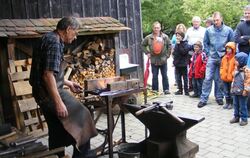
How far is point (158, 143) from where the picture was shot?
3881 millimetres

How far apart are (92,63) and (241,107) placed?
3.04 m

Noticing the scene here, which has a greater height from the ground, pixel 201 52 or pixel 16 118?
pixel 201 52

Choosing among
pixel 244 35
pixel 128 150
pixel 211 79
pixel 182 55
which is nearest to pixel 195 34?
pixel 182 55

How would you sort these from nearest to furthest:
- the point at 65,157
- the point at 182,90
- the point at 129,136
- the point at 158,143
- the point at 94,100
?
1. the point at 65,157
2. the point at 158,143
3. the point at 94,100
4. the point at 129,136
5. the point at 182,90

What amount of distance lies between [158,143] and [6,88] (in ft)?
11.0

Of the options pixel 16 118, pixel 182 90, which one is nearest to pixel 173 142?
pixel 16 118

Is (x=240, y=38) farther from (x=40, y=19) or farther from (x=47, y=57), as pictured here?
(x=47, y=57)

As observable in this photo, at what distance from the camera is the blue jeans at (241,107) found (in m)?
5.86

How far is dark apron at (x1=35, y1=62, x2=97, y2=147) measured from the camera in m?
3.91

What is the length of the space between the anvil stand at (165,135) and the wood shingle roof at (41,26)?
2.67m

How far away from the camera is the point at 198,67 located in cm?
767

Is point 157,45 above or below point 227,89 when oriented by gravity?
above

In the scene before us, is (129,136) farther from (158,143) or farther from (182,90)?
(182,90)

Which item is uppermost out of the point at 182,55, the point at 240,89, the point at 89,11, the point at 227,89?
the point at 89,11
